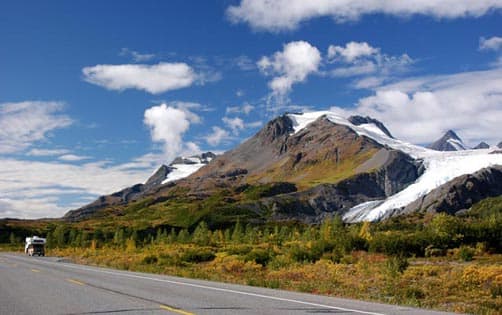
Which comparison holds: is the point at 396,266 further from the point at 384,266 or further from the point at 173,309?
the point at 173,309

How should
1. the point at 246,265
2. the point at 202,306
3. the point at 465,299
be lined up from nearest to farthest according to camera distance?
the point at 202,306, the point at 465,299, the point at 246,265

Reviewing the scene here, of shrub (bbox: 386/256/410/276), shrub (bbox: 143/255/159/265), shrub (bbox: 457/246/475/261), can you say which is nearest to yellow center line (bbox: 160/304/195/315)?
shrub (bbox: 386/256/410/276)

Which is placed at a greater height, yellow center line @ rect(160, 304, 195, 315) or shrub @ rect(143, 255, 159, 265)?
yellow center line @ rect(160, 304, 195, 315)

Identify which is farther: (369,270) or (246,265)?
(246,265)

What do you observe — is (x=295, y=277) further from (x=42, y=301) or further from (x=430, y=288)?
(x=42, y=301)

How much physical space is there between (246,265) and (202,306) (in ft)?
76.8

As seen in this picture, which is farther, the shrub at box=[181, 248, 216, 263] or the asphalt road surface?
the shrub at box=[181, 248, 216, 263]

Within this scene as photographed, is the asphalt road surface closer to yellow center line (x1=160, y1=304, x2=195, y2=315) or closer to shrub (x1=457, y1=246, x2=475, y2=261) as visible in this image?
yellow center line (x1=160, y1=304, x2=195, y2=315)

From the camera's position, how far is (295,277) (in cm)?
2781

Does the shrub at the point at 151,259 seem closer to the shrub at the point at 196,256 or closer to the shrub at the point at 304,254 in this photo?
the shrub at the point at 196,256

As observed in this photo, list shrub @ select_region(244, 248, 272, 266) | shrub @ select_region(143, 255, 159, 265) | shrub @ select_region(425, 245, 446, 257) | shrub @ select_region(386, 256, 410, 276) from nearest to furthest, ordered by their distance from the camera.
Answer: shrub @ select_region(386, 256, 410, 276) < shrub @ select_region(244, 248, 272, 266) < shrub @ select_region(143, 255, 159, 265) < shrub @ select_region(425, 245, 446, 257)

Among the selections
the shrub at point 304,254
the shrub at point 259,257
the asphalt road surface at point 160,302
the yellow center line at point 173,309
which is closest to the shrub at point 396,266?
the shrub at point 304,254

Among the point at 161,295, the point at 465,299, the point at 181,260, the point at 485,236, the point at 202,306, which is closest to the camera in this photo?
the point at 202,306

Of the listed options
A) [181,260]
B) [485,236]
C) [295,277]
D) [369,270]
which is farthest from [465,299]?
[485,236]
